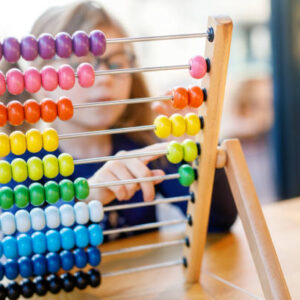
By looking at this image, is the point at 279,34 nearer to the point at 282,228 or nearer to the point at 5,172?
the point at 282,228

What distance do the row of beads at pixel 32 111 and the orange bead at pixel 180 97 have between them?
0.19m

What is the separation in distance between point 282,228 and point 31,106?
0.73 m

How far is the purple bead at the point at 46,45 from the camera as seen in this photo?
74 cm

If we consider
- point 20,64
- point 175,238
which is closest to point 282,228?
point 175,238

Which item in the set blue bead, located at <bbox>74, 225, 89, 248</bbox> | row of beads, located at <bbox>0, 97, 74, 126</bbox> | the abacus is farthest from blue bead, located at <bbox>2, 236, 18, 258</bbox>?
row of beads, located at <bbox>0, 97, 74, 126</bbox>

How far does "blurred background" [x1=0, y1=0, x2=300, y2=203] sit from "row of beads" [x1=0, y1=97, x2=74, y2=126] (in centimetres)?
94

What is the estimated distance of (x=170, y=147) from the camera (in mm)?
850

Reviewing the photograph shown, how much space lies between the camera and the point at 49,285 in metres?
0.84

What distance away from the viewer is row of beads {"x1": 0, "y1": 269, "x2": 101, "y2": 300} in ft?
2.69

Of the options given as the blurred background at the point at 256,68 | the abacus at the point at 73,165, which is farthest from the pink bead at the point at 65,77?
the blurred background at the point at 256,68

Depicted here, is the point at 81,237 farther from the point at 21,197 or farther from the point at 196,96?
the point at 196,96

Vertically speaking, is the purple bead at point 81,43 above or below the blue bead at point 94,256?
above

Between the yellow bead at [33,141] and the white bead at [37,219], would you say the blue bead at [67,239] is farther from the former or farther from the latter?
the yellow bead at [33,141]

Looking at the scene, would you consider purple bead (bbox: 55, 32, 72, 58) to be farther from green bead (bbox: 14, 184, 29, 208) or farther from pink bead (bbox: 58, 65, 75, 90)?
green bead (bbox: 14, 184, 29, 208)
